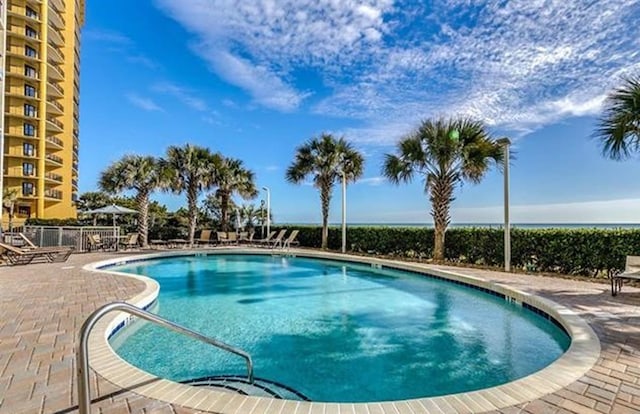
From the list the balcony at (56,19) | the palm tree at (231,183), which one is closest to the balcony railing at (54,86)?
the balcony at (56,19)

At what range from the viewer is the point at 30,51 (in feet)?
109

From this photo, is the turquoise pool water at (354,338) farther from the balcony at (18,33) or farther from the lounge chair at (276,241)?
the balcony at (18,33)

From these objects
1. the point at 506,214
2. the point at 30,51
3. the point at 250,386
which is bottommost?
the point at 250,386

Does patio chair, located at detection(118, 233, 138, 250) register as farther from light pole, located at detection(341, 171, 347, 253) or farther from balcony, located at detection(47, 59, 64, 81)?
balcony, located at detection(47, 59, 64, 81)

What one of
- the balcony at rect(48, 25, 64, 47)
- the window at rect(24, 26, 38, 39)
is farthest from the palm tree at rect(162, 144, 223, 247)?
the balcony at rect(48, 25, 64, 47)

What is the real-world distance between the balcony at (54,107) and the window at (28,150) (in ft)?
15.2

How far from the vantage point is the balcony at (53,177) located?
3486 cm

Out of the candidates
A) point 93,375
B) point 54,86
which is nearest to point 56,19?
point 54,86

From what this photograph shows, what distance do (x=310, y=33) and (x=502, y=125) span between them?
7.87 m

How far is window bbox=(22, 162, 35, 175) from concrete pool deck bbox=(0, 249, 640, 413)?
31162 mm

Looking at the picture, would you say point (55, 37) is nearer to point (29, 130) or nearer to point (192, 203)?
point (29, 130)

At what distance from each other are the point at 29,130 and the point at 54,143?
12.0ft

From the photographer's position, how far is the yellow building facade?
31.7 meters

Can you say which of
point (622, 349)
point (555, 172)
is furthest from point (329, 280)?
point (555, 172)
